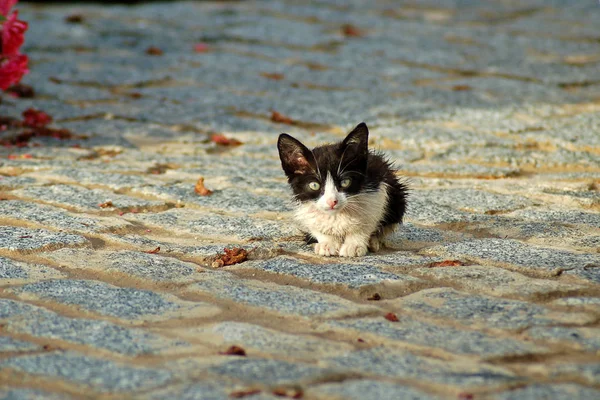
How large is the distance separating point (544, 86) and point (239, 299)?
5.50 metres

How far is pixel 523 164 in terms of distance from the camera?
602 centimetres

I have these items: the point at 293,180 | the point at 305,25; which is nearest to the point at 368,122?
the point at 293,180

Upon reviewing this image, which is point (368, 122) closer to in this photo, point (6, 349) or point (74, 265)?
point (74, 265)

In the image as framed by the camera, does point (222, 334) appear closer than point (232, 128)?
Yes

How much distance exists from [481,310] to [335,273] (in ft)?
2.60

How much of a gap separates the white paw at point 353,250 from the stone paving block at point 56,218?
134 cm

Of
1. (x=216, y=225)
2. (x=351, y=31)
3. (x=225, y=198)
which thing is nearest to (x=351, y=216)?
(x=216, y=225)

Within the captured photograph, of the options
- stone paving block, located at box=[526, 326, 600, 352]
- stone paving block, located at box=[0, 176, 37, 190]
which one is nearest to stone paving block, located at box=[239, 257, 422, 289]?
stone paving block, located at box=[526, 326, 600, 352]

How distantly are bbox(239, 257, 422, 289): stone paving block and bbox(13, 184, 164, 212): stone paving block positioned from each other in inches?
54.3

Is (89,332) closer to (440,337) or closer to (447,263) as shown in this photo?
(440,337)

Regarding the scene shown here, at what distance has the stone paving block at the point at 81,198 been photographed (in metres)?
5.10

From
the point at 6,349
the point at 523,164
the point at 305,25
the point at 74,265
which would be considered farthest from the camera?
the point at 305,25

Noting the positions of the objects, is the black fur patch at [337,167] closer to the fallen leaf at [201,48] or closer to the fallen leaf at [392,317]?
the fallen leaf at [392,317]

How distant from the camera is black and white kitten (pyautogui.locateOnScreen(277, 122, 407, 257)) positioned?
4180 millimetres
